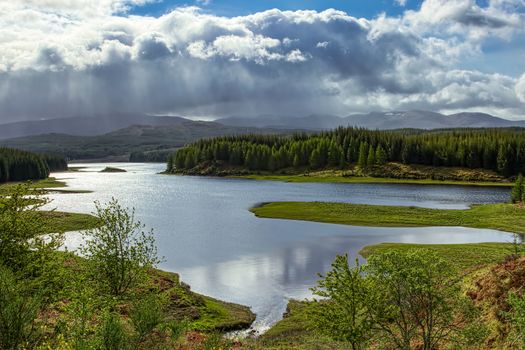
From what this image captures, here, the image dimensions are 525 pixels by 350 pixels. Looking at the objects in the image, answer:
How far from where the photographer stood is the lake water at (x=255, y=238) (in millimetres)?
52844

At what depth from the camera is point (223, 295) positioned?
50.1m

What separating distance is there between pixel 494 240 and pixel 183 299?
5601 cm

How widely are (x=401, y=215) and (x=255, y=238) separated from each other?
37289 millimetres

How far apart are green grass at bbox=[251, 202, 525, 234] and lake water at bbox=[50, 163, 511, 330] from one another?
4208 millimetres

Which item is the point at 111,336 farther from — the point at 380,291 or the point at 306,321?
the point at 306,321

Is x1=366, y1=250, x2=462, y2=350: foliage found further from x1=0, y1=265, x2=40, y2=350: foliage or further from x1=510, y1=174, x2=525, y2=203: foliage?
x1=510, y1=174, x2=525, y2=203: foliage

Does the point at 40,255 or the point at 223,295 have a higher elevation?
the point at 40,255

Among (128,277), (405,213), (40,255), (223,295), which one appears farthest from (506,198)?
(40,255)

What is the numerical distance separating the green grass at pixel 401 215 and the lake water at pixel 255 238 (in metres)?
4.21

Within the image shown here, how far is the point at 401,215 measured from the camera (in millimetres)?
101688

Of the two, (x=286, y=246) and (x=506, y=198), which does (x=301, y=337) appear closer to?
(x=286, y=246)

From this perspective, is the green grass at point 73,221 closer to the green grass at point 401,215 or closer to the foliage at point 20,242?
the green grass at point 401,215

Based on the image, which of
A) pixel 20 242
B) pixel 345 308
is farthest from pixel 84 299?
pixel 345 308

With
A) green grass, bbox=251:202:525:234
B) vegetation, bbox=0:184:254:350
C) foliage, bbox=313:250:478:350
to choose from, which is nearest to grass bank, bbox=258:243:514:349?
foliage, bbox=313:250:478:350
